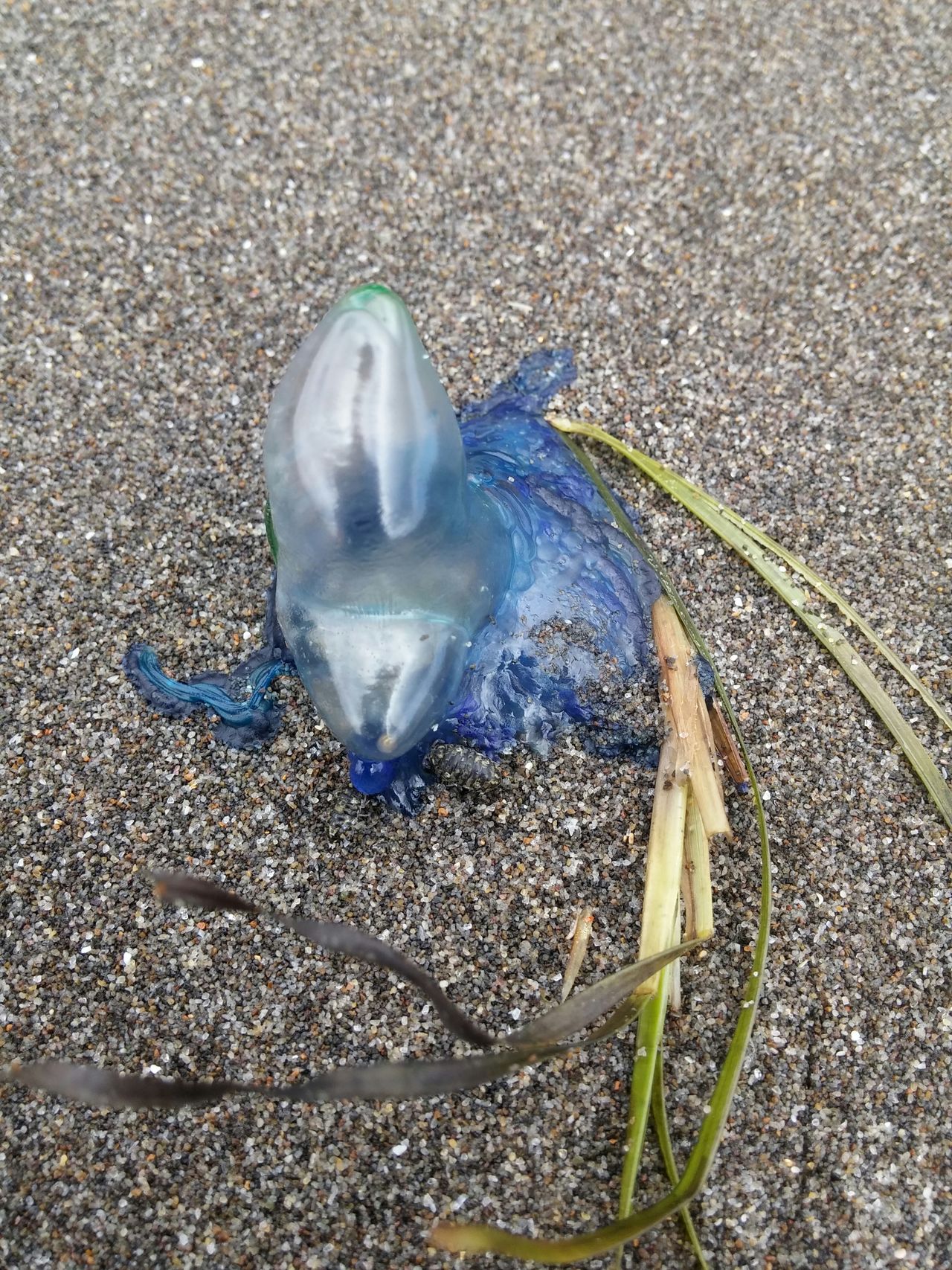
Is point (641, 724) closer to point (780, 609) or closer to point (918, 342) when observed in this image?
point (780, 609)

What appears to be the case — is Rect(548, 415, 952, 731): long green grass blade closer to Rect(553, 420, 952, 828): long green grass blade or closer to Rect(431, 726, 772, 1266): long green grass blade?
Rect(553, 420, 952, 828): long green grass blade

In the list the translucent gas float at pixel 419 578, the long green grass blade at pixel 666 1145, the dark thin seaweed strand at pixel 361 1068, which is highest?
the translucent gas float at pixel 419 578

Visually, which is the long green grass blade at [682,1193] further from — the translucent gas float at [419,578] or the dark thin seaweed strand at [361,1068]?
the translucent gas float at [419,578]

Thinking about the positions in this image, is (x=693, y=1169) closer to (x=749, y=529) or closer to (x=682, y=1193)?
(x=682, y=1193)

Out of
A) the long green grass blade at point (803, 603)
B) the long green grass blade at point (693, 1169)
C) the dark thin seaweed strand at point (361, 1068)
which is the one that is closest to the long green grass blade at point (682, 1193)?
the long green grass blade at point (693, 1169)

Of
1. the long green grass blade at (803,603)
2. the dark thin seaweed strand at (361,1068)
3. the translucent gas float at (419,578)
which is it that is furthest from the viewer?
the long green grass blade at (803,603)

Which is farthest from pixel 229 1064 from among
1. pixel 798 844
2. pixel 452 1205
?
pixel 798 844

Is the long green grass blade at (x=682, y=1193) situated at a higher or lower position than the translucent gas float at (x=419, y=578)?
lower

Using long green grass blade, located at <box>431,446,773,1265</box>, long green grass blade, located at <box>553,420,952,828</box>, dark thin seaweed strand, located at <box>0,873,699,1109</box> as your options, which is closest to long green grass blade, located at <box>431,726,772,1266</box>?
long green grass blade, located at <box>431,446,773,1265</box>
